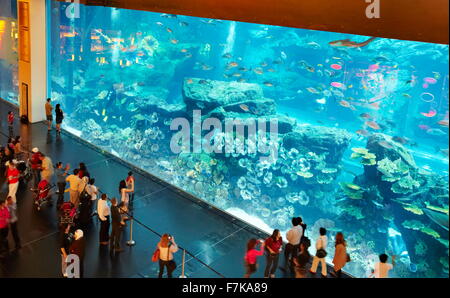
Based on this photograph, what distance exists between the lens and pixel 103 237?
9.47 meters

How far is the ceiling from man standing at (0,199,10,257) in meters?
6.71

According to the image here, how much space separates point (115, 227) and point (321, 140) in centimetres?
540

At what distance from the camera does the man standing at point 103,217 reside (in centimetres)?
889

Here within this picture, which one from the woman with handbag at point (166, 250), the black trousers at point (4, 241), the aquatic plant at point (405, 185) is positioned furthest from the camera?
the aquatic plant at point (405, 185)

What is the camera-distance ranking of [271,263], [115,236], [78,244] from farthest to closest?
[115,236] → [271,263] → [78,244]

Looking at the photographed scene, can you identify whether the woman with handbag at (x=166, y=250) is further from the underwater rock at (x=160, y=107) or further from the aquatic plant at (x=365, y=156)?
the underwater rock at (x=160, y=107)

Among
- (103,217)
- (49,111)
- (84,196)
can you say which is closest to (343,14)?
(103,217)

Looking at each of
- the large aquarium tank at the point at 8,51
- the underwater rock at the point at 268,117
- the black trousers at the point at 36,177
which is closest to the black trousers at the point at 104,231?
the black trousers at the point at 36,177

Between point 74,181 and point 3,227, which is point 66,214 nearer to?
point 74,181

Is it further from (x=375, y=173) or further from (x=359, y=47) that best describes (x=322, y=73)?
(x=375, y=173)

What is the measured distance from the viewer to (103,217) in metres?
9.07

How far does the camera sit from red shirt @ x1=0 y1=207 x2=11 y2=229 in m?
8.28

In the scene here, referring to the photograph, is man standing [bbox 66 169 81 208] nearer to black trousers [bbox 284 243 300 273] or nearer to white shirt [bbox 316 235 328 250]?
black trousers [bbox 284 243 300 273]
